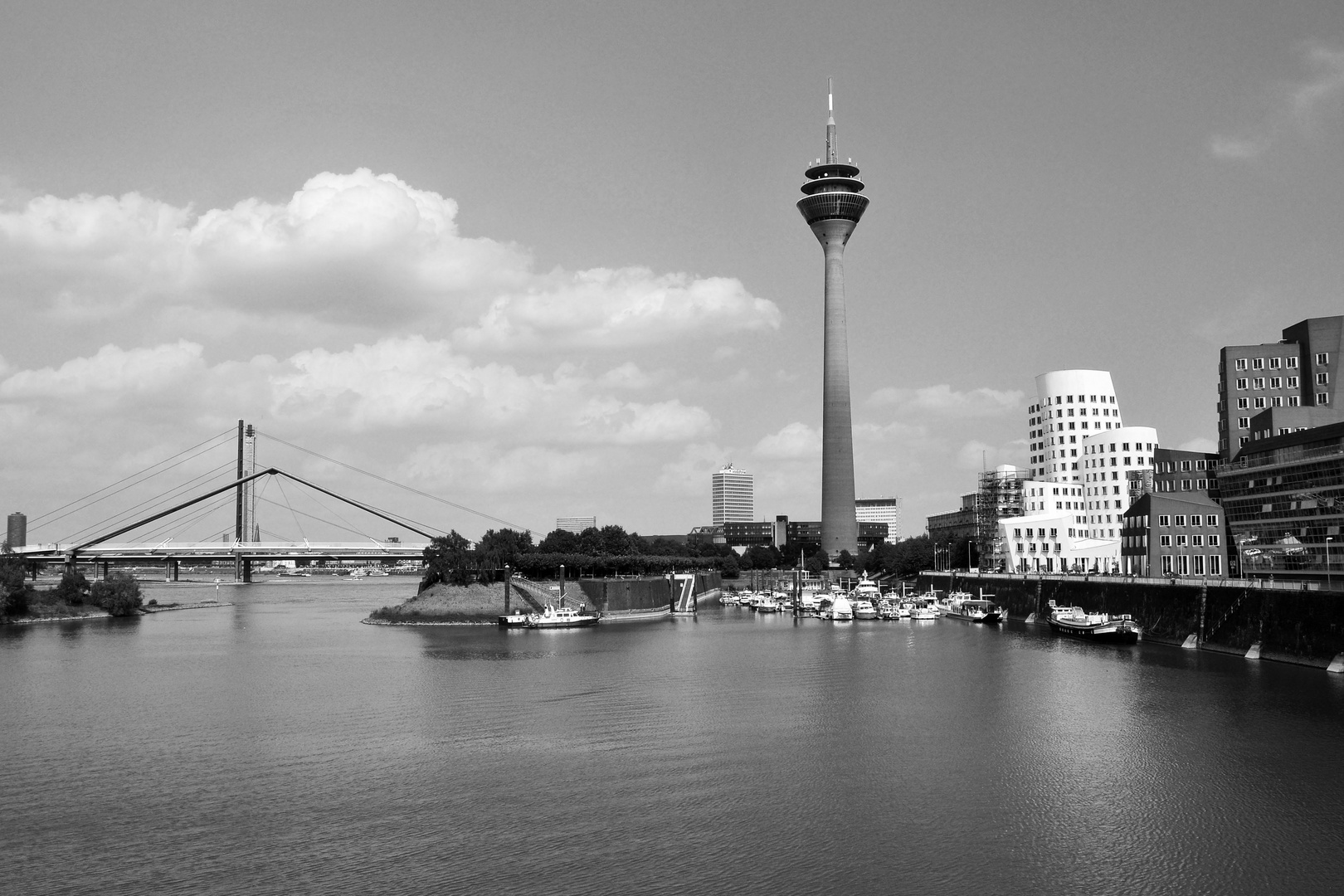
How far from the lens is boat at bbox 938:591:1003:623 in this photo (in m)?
93.5

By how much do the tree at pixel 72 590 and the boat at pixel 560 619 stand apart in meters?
48.4

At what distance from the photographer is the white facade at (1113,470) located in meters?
125

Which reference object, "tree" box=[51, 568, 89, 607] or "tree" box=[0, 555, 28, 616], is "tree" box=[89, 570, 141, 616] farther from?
"tree" box=[0, 555, 28, 616]

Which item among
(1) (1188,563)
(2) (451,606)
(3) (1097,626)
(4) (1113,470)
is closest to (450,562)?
(2) (451,606)

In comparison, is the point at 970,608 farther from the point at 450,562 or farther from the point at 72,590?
the point at 72,590

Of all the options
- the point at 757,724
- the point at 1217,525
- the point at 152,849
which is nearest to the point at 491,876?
the point at 152,849

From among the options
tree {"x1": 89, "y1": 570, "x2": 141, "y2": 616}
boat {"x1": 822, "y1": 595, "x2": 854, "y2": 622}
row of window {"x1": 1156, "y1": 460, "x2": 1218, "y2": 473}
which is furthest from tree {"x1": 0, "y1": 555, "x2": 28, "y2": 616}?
row of window {"x1": 1156, "y1": 460, "x2": 1218, "y2": 473}

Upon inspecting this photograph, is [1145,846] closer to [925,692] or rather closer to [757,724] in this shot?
[757,724]

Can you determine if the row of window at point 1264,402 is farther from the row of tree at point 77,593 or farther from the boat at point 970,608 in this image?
the row of tree at point 77,593

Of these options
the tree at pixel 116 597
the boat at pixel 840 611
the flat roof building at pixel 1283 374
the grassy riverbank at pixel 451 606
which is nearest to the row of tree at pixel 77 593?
the tree at pixel 116 597

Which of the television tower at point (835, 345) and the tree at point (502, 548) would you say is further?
the television tower at point (835, 345)

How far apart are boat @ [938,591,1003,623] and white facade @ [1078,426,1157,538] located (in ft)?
78.6

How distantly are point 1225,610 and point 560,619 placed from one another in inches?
2029

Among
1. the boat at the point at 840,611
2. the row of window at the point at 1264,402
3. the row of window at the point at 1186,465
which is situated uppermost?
the row of window at the point at 1264,402
